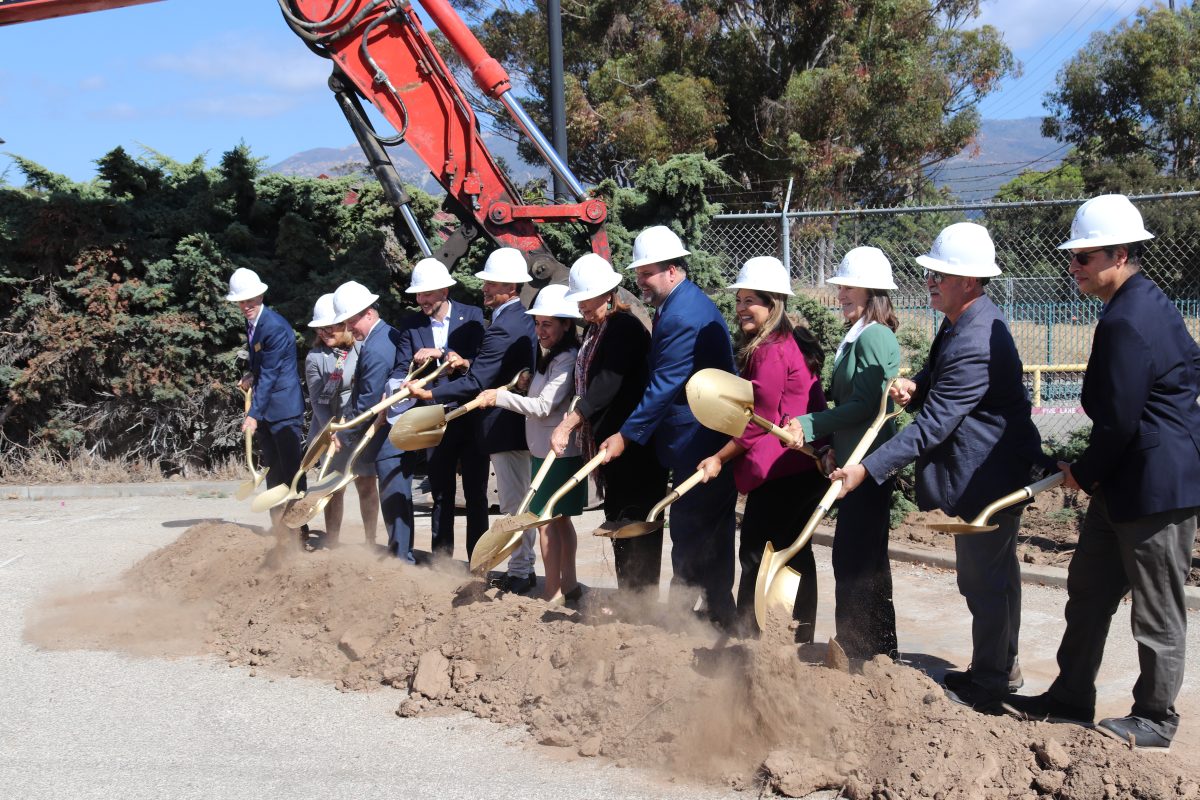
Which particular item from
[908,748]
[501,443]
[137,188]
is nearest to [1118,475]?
[908,748]

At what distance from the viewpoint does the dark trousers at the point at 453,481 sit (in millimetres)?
6824

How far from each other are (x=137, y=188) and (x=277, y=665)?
8.11 meters

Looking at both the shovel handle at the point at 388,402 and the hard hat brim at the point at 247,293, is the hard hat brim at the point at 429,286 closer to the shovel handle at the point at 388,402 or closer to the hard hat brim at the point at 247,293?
the shovel handle at the point at 388,402

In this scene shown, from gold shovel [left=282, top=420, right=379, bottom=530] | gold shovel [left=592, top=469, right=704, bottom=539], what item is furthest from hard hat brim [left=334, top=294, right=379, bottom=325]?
gold shovel [left=592, top=469, right=704, bottom=539]

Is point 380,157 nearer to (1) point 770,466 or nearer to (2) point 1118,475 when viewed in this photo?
(1) point 770,466

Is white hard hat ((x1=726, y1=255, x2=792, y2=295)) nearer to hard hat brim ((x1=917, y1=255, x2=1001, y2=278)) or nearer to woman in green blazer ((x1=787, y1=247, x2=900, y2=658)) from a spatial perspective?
woman in green blazer ((x1=787, y1=247, x2=900, y2=658))

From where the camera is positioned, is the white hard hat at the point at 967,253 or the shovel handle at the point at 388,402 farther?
the shovel handle at the point at 388,402

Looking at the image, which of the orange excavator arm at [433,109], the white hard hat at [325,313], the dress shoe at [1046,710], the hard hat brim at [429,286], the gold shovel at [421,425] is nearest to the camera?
the dress shoe at [1046,710]

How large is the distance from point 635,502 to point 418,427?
4.27 ft

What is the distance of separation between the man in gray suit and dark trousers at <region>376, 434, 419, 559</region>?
3378 mm

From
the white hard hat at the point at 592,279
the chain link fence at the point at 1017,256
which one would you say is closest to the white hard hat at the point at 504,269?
the white hard hat at the point at 592,279

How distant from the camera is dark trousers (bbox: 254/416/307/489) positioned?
781cm

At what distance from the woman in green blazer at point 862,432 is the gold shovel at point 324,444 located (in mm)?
2596

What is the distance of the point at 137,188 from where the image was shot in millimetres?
11922
